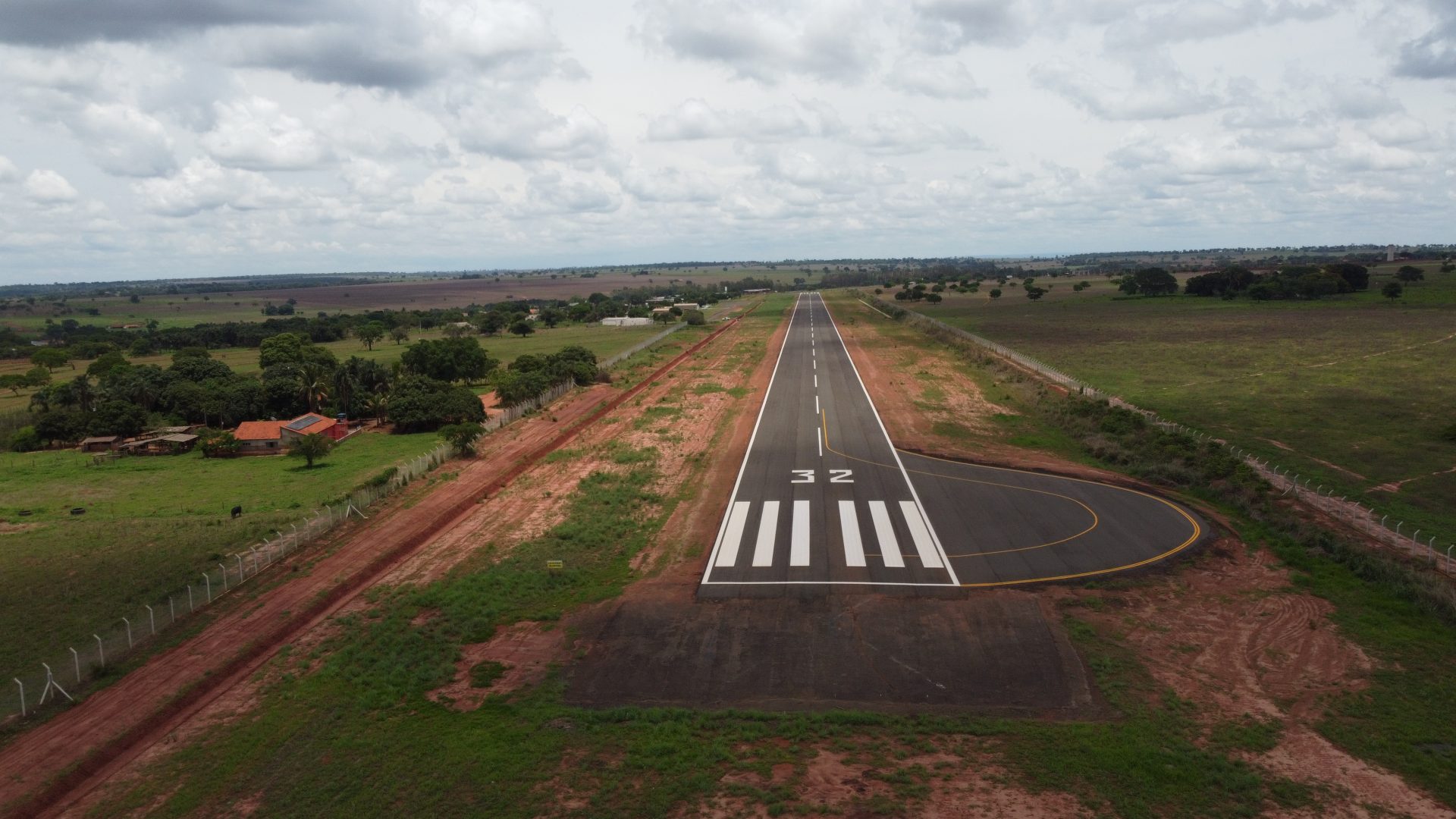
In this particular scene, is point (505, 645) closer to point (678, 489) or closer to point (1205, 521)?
point (678, 489)

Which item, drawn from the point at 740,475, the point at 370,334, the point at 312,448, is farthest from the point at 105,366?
the point at 740,475

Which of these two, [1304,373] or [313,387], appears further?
[1304,373]

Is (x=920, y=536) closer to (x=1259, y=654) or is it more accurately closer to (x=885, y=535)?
(x=885, y=535)

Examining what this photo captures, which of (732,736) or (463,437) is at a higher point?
(463,437)

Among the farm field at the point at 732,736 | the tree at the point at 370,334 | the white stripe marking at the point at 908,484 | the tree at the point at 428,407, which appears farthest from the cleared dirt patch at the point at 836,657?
the tree at the point at 370,334

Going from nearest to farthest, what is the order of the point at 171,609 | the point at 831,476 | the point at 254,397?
1. the point at 171,609
2. the point at 831,476
3. the point at 254,397

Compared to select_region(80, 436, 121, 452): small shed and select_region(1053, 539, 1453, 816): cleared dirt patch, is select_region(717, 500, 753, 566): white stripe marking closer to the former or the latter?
select_region(1053, 539, 1453, 816): cleared dirt patch

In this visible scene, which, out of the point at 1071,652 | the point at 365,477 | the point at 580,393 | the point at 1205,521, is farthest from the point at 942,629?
the point at 580,393
